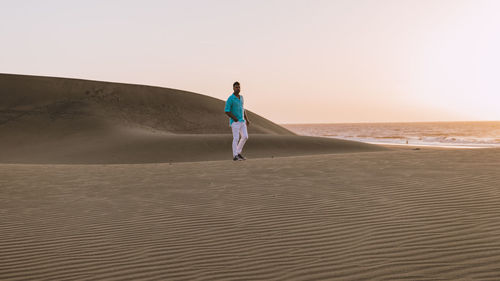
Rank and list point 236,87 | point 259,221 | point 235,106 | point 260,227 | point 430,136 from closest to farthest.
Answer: point 260,227, point 259,221, point 236,87, point 235,106, point 430,136

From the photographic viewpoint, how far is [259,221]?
484cm

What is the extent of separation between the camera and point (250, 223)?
4770 millimetres

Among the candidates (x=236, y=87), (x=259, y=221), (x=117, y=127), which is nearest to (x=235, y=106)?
(x=236, y=87)

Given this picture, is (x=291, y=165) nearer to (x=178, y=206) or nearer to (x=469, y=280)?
(x=178, y=206)

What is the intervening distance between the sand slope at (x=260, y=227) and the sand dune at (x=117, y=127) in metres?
13.3

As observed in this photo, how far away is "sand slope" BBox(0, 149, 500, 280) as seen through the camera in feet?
11.0

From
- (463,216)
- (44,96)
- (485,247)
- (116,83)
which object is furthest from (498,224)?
(116,83)

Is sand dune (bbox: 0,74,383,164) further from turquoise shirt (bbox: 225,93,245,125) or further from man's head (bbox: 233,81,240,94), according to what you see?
man's head (bbox: 233,81,240,94)

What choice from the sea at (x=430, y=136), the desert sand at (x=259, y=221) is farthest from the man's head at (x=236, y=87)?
the sea at (x=430, y=136)

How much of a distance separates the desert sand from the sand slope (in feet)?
0.06

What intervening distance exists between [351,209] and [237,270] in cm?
240

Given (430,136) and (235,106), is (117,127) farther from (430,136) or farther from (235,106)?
(430,136)

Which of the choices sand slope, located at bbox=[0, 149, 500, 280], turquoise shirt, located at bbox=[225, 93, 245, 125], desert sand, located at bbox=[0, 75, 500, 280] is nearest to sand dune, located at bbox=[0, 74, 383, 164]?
turquoise shirt, located at bbox=[225, 93, 245, 125]

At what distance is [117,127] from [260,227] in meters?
28.7
